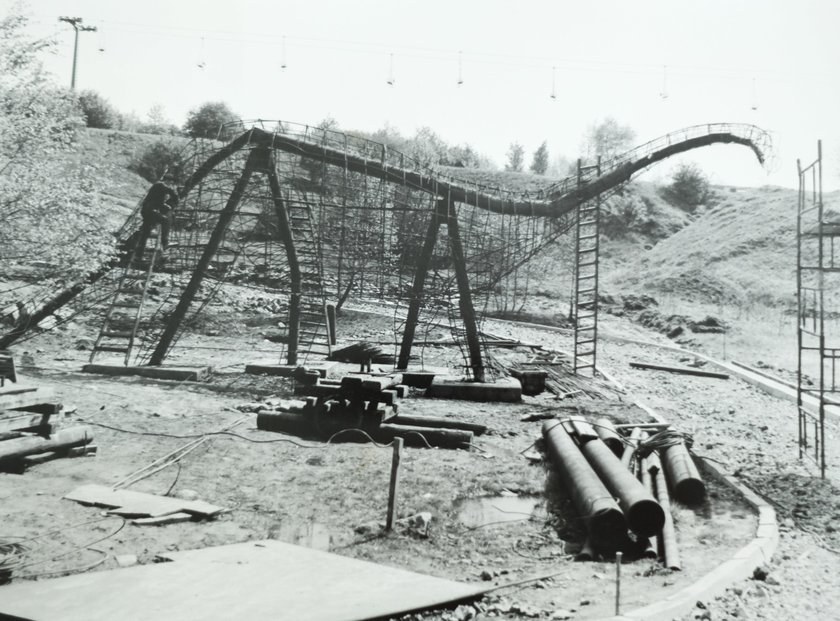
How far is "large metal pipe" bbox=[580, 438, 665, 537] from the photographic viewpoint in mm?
6062

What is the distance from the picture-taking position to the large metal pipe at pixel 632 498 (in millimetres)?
6062

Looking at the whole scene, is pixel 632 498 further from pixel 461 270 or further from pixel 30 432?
pixel 461 270

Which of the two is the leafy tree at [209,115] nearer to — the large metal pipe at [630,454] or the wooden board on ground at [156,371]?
the wooden board on ground at [156,371]

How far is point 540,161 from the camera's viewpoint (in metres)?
70.1

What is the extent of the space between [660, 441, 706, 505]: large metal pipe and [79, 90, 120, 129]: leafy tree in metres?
56.0

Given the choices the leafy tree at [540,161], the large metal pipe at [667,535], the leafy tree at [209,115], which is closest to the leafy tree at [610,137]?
the leafy tree at [540,161]

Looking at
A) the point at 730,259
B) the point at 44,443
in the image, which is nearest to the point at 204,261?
the point at 44,443

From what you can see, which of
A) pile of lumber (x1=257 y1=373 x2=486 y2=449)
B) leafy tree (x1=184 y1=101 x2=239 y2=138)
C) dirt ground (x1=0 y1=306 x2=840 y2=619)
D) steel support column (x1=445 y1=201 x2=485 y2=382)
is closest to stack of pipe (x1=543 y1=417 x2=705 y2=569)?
dirt ground (x1=0 y1=306 x2=840 y2=619)

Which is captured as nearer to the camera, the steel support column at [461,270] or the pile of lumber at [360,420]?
the pile of lumber at [360,420]

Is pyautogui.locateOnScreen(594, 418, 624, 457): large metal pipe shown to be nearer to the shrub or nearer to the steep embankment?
the steep embankment

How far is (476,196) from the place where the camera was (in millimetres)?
14336

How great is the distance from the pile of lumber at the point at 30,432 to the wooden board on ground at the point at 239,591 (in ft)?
10.2

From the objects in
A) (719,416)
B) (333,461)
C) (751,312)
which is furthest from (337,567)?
(751,312)

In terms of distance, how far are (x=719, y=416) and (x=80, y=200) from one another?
Result: 16.4 m
